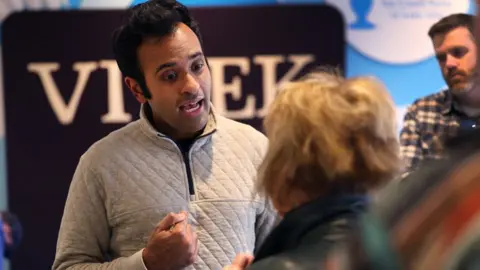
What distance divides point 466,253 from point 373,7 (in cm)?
280

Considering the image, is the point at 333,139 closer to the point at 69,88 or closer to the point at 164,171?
the point at 164,171

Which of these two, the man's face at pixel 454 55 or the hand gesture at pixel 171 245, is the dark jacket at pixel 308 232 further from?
the man's face at pixel 454 55

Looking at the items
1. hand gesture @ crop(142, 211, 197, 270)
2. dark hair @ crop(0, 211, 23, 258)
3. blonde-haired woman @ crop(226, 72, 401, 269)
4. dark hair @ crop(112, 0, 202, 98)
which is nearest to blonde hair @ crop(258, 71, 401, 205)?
blonde-haired woman @ crop(226, 72, 401, 269)

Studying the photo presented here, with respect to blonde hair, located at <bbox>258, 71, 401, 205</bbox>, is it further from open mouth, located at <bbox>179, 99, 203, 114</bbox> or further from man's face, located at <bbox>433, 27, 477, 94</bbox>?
man's face, located at <bbox>433, 27, 477, 94</bbox>

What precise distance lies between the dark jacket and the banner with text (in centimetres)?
195

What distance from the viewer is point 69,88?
292cm

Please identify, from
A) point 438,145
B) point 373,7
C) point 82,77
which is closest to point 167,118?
point 438,145

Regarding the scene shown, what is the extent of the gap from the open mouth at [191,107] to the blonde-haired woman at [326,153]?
19.3 inches

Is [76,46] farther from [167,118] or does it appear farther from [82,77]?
[167,118]

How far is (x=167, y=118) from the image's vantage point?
62.7 inches

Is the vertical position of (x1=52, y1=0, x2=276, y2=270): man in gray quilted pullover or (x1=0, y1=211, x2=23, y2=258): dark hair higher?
(x1=52, y1=0, x2=276, y2=270): man in gray quilted pullover

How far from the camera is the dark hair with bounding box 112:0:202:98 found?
157 cm

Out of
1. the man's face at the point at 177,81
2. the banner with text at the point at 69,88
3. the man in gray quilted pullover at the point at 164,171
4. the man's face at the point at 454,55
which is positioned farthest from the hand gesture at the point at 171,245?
the banner with text at the point at 69,88

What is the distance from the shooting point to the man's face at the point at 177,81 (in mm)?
1572
